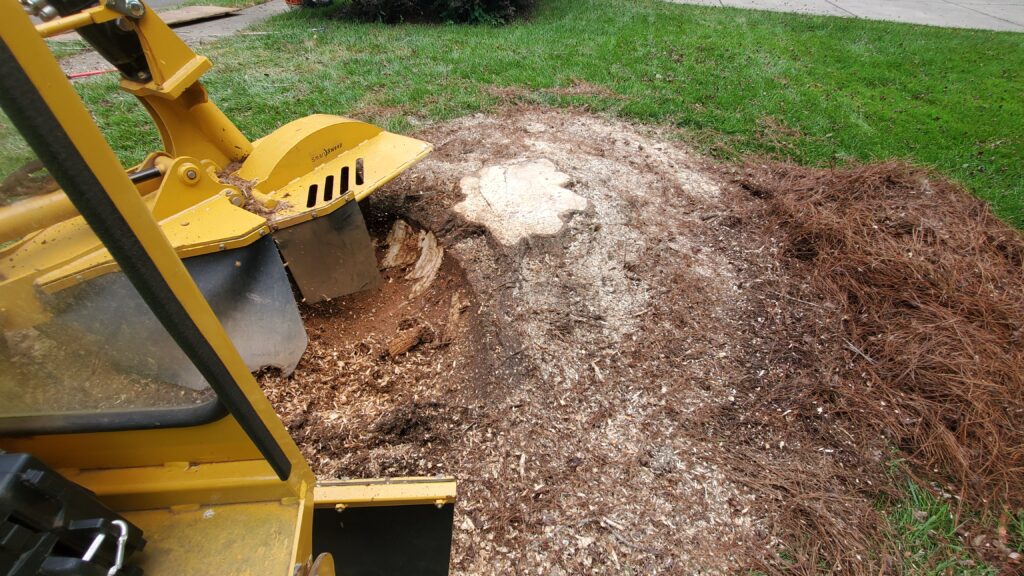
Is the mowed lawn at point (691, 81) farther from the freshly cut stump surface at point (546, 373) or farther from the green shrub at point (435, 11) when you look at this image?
the freshly cut stump surface at point (546, 373)

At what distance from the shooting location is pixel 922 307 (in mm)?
2848

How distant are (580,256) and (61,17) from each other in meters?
2.77

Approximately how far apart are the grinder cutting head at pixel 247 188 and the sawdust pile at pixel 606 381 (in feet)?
0.92

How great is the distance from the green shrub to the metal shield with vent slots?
23.0 ft

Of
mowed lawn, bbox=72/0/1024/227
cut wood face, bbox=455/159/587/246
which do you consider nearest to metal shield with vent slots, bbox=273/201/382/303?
cut wood face, bbox=455/159/587/246

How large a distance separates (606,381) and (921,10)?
12.2 metres

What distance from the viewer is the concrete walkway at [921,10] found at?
9.05 m

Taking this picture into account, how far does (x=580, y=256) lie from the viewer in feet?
10.7

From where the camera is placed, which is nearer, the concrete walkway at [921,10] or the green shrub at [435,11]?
the green shrub at [435,11]

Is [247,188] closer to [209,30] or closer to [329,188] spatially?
[329,188]

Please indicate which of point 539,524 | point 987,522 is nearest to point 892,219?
point 987,522

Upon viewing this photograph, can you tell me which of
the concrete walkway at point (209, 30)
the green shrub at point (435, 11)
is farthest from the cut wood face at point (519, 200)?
the green shrub at point (435, 11)

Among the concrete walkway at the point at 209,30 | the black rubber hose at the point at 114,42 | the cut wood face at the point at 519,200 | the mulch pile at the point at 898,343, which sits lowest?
the mulch pile at the point at 898,343

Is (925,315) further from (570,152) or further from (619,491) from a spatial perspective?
(570,152)
